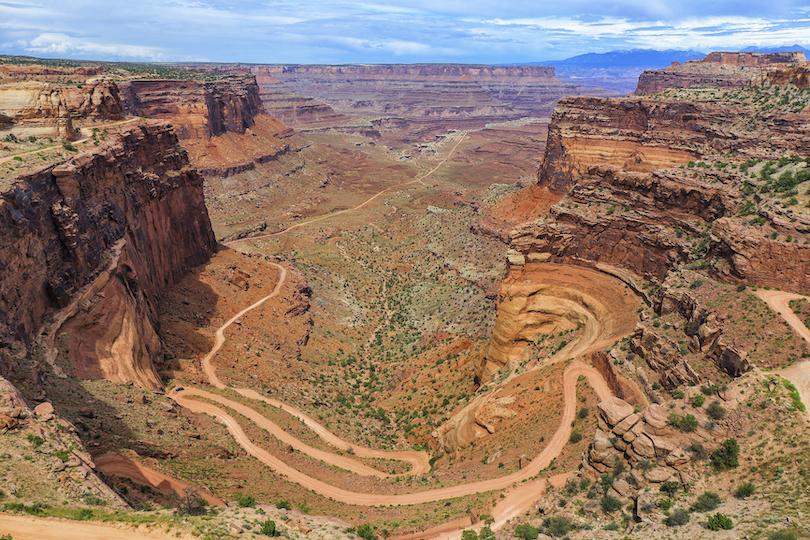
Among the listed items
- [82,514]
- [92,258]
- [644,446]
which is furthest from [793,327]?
[92,258]

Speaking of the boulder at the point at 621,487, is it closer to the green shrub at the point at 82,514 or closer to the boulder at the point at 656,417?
the boulder at the point at 656,417

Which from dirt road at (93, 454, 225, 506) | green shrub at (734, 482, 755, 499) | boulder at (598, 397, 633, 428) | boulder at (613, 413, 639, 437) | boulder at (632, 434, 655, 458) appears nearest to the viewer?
green shrub at (734, 482, 755, 499)

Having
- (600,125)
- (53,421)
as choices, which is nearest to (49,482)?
(53,421)

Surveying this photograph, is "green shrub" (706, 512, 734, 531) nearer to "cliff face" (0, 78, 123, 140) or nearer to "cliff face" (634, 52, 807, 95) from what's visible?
"cliff face" (0, 78, 123, 140)

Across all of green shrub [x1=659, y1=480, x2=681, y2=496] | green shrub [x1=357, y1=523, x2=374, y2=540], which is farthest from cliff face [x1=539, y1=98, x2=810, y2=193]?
green shrub [x1=357, y1=523, x2=374, y2=540]

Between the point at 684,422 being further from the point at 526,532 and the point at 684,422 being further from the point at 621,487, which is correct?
the point at 526,532

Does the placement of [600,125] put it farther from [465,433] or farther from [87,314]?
[87,314]
